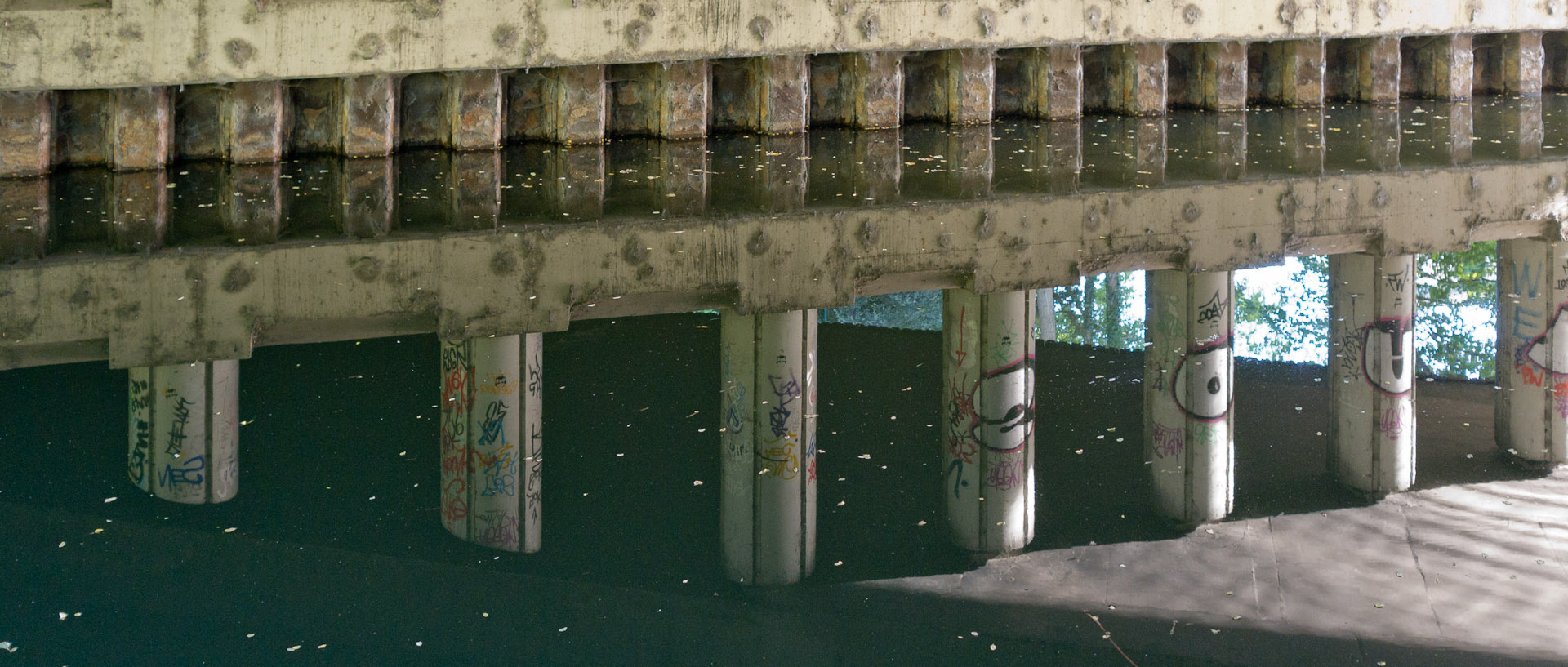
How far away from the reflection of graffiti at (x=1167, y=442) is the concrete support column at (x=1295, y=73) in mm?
11244

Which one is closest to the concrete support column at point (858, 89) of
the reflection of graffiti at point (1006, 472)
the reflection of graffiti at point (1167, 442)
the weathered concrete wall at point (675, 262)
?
the weathered concrete wall at point (675, 262)

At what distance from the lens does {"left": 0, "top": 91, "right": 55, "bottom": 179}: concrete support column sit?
38.8ft

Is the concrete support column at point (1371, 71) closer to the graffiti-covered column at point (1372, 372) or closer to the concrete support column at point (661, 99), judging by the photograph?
the concrete support column at point (661, 99)

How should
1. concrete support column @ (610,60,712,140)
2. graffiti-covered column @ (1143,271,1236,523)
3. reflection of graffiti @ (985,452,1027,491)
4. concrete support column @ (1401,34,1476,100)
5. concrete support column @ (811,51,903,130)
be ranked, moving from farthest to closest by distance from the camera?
concrete support column @ (1401,34,1476,100)
concrete support column @ (811,51,903,130)
concrete support column @ (610,60,712,140)
graffiti-covered column @ (1143,271,1236,523)
reflection of graffiti @ (985,452,1027,491)

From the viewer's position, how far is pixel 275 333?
280 inches

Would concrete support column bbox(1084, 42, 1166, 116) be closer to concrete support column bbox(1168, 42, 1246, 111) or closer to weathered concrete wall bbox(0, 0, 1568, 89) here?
weathered concrete wall bbox(0, 0, 1568, 89)

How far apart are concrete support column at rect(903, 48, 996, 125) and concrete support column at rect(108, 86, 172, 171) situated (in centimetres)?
762

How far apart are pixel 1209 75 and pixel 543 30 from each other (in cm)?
816

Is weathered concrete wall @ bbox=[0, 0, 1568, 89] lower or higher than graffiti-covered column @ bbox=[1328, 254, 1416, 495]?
higher

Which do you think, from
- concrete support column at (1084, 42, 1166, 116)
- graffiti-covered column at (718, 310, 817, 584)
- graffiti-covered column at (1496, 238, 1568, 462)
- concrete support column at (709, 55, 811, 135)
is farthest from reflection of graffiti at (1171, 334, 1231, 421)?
concrete support column at (1084, 42, 1166, 116)

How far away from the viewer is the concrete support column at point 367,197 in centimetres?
918

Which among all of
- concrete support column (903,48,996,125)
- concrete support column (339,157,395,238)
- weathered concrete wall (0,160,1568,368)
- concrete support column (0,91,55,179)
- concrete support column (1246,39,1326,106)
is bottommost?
weathered concrete wall (0,160,1568,368)

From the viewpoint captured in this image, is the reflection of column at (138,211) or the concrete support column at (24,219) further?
the reflection of column at (138,211)

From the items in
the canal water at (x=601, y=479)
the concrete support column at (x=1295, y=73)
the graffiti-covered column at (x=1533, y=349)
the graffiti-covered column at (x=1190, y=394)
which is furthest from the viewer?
the concrete support column at (x=1295, y=73)
